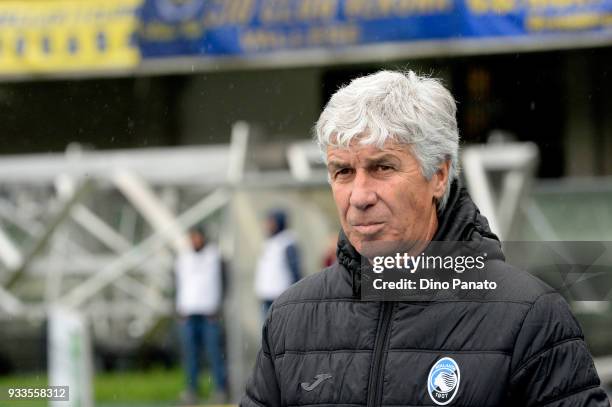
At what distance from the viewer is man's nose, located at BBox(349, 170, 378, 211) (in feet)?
5.54

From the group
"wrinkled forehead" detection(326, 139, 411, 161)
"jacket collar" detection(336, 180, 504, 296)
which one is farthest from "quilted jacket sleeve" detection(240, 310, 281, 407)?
"wrinkled forehead" detection(326, 139, 411, 161)

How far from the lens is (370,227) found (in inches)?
66.8

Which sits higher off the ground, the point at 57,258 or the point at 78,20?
the point at 78,20

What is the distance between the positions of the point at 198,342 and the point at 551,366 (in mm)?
6400

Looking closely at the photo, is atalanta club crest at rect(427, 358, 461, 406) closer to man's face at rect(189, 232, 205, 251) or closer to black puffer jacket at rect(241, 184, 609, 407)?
black puffer jacket at rect(241, 184, 609, 407)

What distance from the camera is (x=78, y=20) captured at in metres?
9.21

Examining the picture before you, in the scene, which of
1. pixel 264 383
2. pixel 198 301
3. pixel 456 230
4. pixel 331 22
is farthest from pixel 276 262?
pixel 456 230

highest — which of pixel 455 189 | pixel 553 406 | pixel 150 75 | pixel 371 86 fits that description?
pixel 150 75

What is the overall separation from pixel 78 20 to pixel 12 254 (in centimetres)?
193

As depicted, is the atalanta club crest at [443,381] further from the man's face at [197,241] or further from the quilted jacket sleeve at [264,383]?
the man's face at [197,241]

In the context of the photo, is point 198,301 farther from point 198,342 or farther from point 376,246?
point 376,246

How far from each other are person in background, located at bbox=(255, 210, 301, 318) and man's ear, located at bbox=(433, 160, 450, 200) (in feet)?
18.4

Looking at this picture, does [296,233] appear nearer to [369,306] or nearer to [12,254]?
[12,254]

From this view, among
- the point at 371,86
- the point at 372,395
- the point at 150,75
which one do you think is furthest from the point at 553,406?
the point at 150,75
